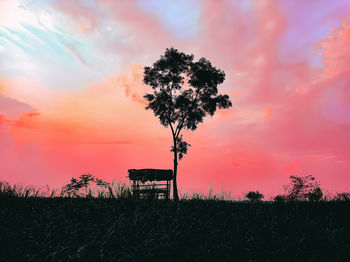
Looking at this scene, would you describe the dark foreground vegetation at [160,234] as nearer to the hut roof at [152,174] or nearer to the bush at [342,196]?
the bush at [342,196]

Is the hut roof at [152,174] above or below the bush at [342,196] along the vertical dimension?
above

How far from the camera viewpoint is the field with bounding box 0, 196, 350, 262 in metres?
4.72

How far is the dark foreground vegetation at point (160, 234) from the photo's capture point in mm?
4727

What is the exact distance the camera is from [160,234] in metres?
5.41

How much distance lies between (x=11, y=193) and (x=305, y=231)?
25.0ft

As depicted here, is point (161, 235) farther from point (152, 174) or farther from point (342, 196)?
point (152, 174)

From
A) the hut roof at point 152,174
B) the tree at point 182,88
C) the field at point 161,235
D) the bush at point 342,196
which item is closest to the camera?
the field at point 161,235

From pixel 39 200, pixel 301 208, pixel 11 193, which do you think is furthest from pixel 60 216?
pixel 301 208

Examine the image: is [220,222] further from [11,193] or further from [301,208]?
[11,193]

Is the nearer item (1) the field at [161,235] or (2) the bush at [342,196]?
(1) the field at [161,235]

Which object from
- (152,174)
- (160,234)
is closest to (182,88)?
(152,174)

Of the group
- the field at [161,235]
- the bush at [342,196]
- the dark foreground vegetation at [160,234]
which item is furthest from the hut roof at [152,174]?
the bush at [342,196]

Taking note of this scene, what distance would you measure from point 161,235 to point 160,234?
0.9 inches

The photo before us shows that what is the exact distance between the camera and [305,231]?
595 cm
